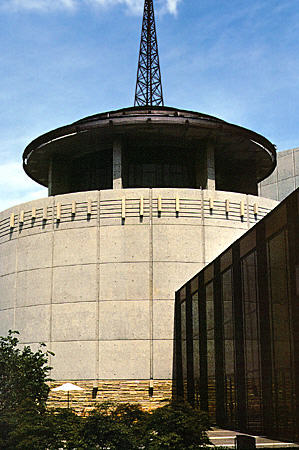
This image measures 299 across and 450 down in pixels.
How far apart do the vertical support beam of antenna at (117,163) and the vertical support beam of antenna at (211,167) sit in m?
5.72

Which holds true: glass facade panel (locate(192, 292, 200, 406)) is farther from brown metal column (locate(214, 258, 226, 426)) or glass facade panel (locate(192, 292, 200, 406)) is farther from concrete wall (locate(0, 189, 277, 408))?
concrete wall (locate(0, 189, 277, 408))

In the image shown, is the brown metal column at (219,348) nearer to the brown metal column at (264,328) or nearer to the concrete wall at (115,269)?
the brown metal column at (264,328)

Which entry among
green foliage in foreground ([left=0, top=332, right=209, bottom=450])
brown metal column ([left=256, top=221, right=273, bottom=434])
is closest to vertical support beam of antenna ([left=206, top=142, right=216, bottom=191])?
green foliage in foreground ([left=0, top=332, right=209, bottom=450])

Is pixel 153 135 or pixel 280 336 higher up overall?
pixel 153 135

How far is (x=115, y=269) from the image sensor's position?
34.8 meters

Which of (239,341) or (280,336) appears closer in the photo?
(280,336)

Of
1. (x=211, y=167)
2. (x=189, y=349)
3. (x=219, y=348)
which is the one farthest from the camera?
(x=211, y=167)

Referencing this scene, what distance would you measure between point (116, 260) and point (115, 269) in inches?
20.3

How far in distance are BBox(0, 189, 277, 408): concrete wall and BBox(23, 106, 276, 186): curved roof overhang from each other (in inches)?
211

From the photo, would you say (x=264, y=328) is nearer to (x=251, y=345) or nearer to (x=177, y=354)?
(x=251, y=345)

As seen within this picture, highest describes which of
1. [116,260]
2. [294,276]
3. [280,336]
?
[116,260]

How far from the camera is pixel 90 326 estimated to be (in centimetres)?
3441

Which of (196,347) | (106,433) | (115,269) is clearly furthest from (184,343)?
(106,433)

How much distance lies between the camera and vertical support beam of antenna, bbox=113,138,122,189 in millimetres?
38688
